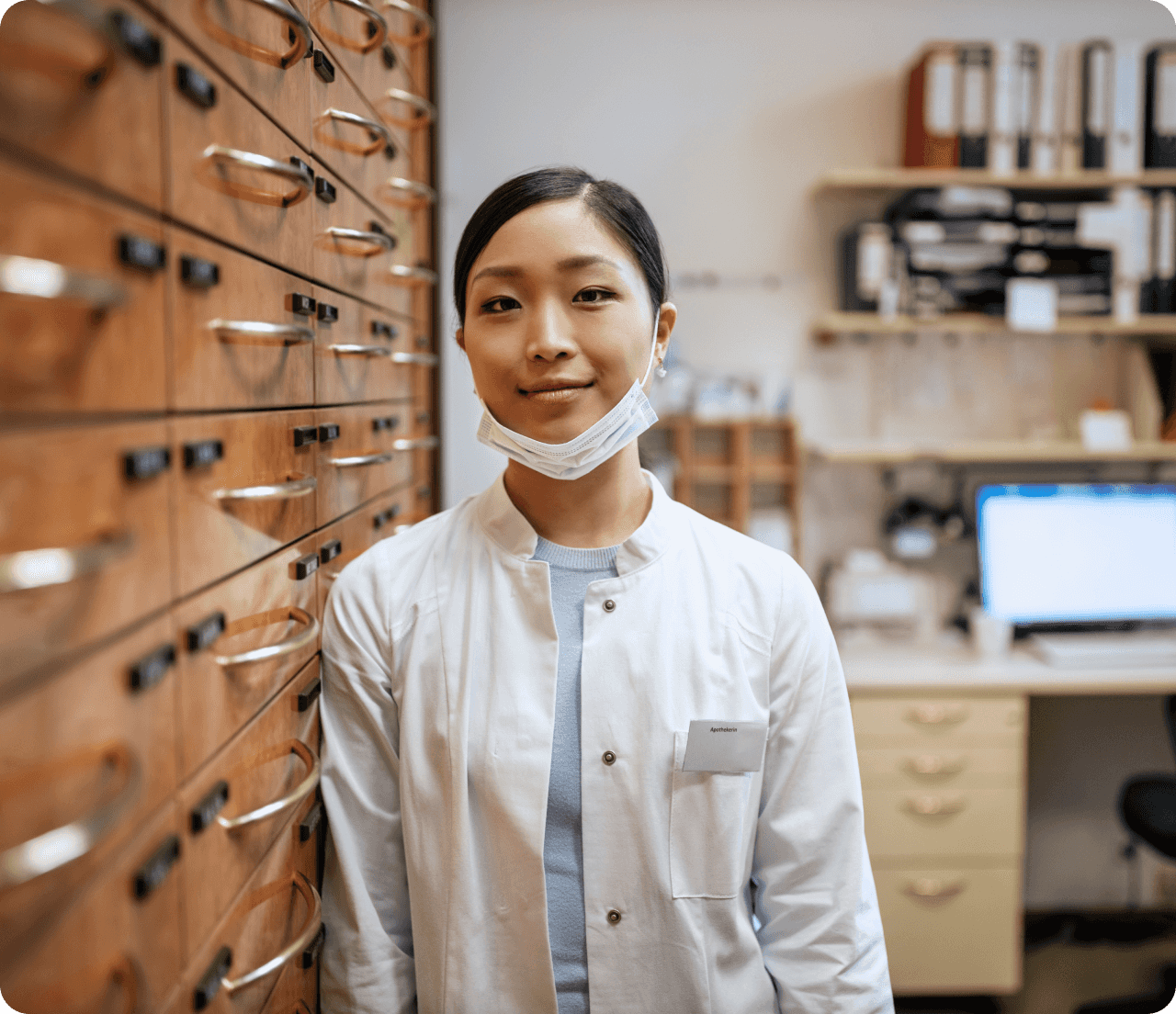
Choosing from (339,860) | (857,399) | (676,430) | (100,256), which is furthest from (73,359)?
(857,399)

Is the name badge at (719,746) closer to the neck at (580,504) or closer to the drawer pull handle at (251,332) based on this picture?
A: the neck at (580,504)

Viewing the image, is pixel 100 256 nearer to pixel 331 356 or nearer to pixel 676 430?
pixel 331 356

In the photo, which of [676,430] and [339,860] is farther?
[676,430]

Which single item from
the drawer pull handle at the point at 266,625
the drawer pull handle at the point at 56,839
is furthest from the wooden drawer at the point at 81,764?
the drawer pull handle at the point at 266,625

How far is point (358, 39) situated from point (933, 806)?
2.11 meters

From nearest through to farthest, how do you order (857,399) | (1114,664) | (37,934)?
(37,934), (1114,664), (857,399)

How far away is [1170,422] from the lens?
8.43ft

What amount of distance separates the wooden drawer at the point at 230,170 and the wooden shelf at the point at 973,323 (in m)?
1.84

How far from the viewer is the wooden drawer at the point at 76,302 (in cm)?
49

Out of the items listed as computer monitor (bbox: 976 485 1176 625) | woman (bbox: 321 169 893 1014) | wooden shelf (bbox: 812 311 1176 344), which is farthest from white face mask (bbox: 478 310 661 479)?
computer monitor (bbox: 976 485 1176 625)

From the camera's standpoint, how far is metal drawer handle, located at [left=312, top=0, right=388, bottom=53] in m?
1.12

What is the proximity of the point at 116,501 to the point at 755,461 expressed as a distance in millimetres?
2248

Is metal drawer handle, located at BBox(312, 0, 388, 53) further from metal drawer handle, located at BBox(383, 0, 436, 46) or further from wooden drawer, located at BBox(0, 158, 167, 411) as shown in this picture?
wooden drawer, located at BBox(0, 158, 167, 411)

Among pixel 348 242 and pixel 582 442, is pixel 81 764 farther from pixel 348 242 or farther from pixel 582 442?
pixel 348 242
